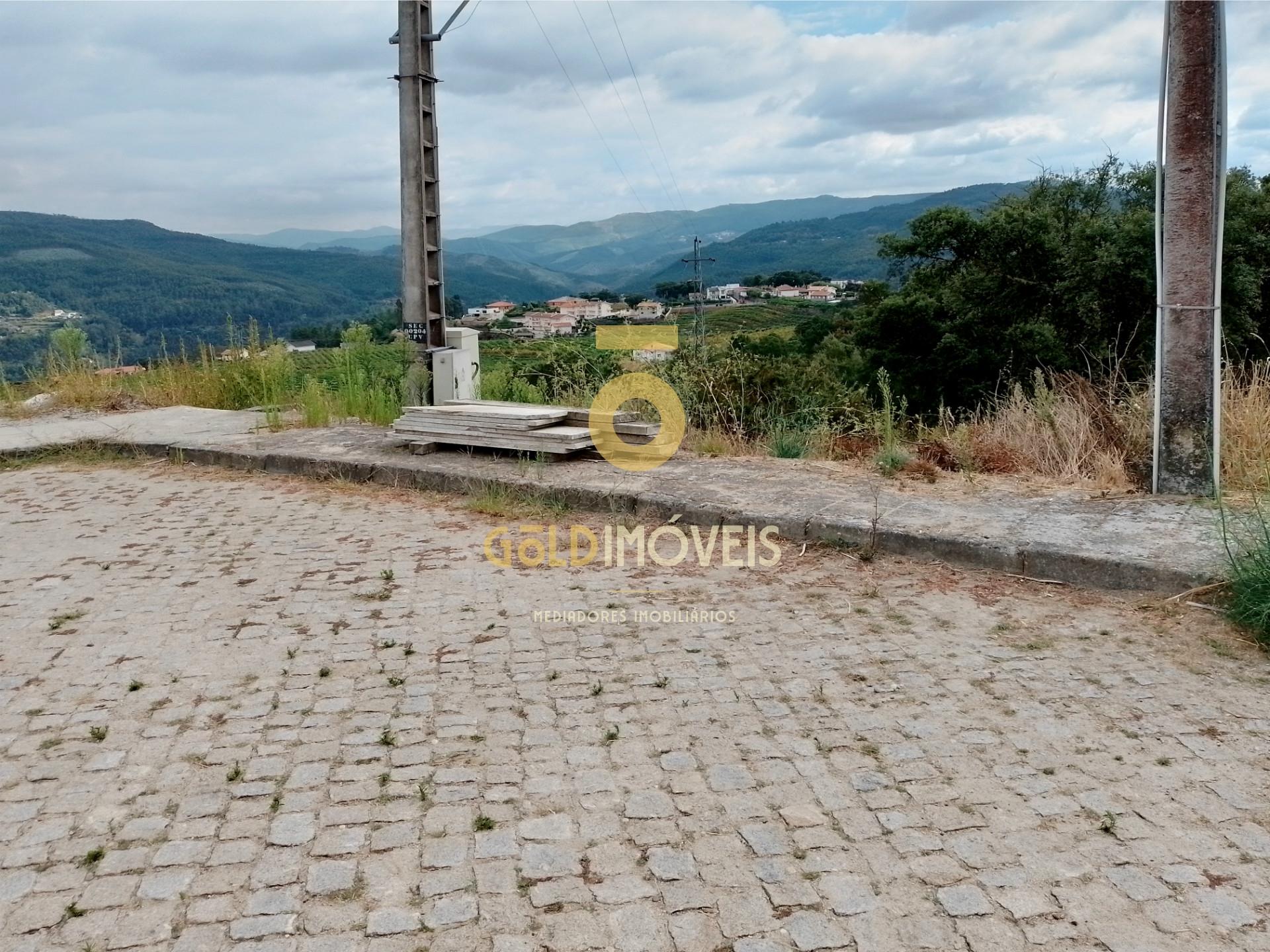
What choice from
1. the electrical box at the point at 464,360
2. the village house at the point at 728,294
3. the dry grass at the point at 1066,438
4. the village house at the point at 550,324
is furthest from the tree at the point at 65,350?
the village house at the point at 728,294

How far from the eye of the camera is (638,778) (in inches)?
119

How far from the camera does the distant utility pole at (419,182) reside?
941cm

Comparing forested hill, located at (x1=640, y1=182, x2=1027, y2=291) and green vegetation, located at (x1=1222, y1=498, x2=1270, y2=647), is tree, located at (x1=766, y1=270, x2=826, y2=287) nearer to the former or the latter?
forested hill, located at (x1=640, y1=182, x2=1027, y2=291)

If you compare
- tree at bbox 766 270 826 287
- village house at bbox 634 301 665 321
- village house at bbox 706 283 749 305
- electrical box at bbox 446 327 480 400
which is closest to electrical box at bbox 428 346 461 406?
electrical box at bbox 446 327 480 400

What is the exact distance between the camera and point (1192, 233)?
17.5ft

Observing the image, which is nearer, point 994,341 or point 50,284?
point 994,341

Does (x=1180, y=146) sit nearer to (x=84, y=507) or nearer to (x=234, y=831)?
(x=234, y=831)

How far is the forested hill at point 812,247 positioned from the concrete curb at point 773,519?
58.6 m

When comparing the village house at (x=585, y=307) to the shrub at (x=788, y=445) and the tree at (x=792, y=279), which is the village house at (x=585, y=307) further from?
the tree at (x=792, y=279)

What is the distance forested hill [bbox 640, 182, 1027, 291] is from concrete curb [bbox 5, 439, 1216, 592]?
58.6 metres

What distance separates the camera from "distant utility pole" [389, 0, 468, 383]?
9.41 metres

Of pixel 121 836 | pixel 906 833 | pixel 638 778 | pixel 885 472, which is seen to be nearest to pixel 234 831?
pixel 121 836

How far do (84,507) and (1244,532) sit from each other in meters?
7.62

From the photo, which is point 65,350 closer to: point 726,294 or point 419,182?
point 419,182
